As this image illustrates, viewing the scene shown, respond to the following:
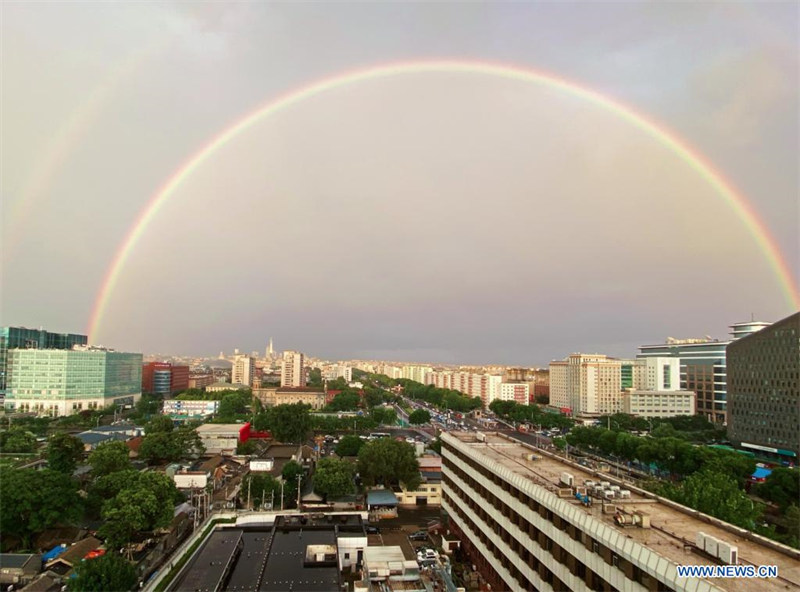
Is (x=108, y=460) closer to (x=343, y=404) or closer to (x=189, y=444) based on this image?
(x=189, y=444)

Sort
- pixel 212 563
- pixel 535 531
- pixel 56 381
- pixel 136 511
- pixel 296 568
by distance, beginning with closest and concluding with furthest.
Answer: pixel 535 531 < pixel 296 568 < pixel 212 563 < pixel 136 511 < pixel 56 381

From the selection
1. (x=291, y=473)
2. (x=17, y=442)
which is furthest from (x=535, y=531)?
(x=17, y=442)

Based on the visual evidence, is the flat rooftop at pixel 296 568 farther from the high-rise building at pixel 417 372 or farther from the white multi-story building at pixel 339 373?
the white multi-story building at pixel 339 373

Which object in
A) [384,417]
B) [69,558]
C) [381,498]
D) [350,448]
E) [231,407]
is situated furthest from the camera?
[231,407]

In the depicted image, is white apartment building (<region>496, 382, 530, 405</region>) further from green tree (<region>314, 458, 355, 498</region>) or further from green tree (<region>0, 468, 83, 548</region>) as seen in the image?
green tree (<region>0, 468, 83, 548</region>)

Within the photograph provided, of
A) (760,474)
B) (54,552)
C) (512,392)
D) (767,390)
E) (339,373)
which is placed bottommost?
(339,373)

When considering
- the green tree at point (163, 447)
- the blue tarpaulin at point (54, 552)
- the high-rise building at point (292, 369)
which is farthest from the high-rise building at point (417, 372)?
the blue tarpaulin at point (54, 552)

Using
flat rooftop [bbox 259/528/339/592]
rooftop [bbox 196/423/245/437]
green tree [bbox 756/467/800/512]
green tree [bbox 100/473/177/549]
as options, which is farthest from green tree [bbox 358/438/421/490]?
rooftop [bbox 196/423/245/437]
